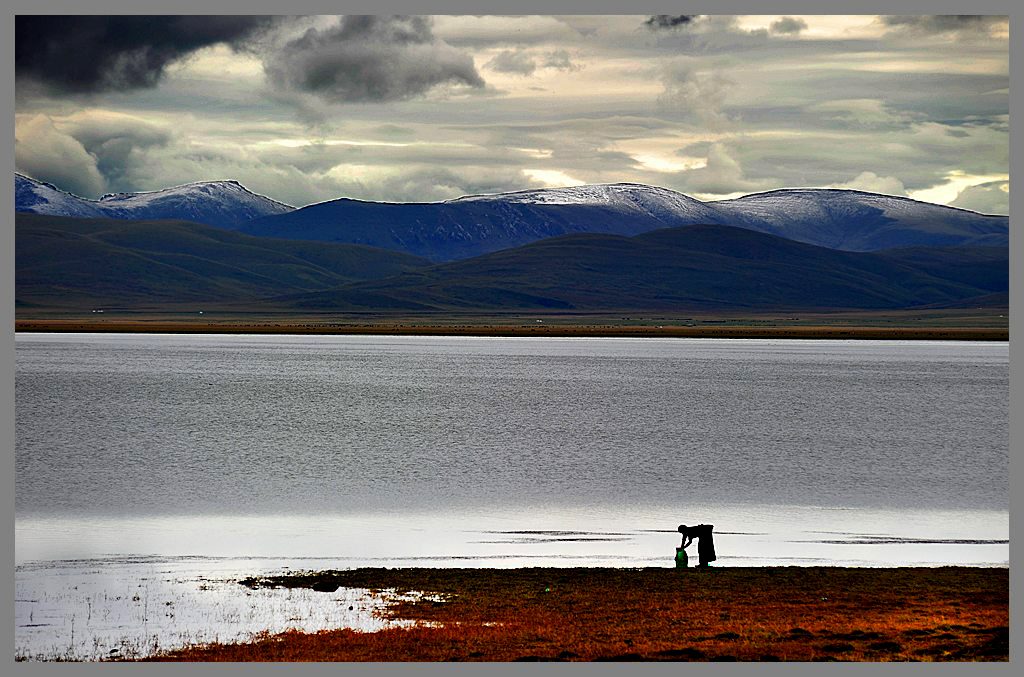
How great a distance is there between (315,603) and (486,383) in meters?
62.3

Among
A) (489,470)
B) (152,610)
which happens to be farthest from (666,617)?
(489,470)

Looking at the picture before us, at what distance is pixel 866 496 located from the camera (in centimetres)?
3475

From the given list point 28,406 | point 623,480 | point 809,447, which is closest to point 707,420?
point 809,447

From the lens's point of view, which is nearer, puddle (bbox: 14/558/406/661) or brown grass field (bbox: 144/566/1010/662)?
brown grass field (bbox: 144/566/1010/662)

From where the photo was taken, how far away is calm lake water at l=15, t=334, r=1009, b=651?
84.3ft

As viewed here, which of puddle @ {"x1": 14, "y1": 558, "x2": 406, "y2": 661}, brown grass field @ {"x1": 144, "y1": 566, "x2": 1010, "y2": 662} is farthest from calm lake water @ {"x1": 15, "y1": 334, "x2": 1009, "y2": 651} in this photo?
Answer: brown grass field @ {"x1": 144, "y1": 566, "x2": 1010, "y2": 662}

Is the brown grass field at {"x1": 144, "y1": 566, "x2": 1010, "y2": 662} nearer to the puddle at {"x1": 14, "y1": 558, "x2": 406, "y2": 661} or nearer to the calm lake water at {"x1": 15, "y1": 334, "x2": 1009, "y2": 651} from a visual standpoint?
the puddle at {"x1": 14, "y1": 558, "x2": 406, "y2": 661}

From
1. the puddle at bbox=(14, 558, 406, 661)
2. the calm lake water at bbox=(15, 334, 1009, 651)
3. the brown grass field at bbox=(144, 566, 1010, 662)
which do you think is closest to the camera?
the brown grass field at bbox=(144, 566, 1010, 662)

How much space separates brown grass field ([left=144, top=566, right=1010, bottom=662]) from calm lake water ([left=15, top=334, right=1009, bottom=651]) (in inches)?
100

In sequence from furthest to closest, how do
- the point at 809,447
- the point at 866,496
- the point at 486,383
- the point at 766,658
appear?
the point at 486,383
the point at 809,447
the point at 866,496
the point at 766,658

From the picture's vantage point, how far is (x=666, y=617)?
59.9ft

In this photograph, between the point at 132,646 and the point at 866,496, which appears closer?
the point at 132,646

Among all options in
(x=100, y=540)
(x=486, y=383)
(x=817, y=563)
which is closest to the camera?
(x=817, y=563)

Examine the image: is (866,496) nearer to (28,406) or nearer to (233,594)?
(233,594)
